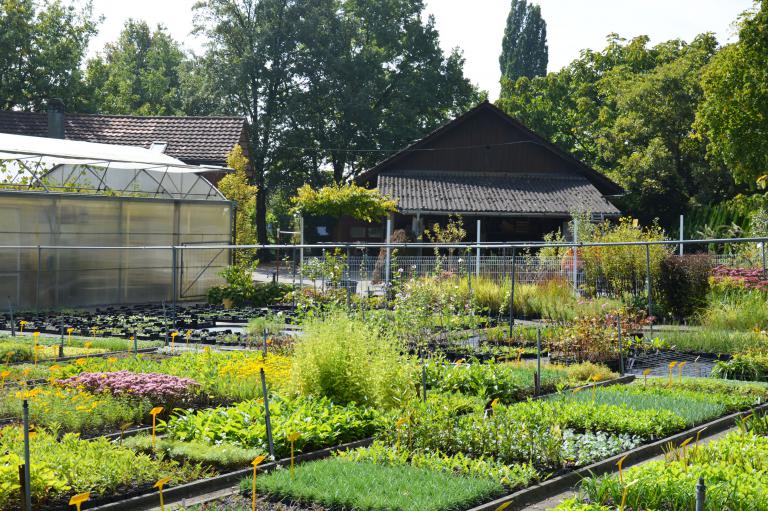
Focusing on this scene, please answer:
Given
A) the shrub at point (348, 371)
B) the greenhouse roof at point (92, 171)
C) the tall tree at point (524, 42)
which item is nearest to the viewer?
the shrub at point (348, 371)

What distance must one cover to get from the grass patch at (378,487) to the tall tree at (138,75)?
4424 centimetres

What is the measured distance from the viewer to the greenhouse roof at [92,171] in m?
23.0

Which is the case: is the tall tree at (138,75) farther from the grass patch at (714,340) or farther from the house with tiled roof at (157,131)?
the grass patch at (714,340)

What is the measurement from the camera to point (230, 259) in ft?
87.6

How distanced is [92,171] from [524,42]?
51273 millimetres

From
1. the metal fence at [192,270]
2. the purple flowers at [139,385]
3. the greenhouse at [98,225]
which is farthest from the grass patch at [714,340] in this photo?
the greenhouse at [98,225]

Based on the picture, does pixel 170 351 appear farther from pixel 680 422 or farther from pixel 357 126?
pixel 357 126

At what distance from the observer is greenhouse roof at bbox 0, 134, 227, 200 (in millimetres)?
23047

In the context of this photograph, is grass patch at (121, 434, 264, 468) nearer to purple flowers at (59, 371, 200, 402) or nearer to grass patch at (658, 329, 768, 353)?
purple flowers at (59, 371, 200, 402)

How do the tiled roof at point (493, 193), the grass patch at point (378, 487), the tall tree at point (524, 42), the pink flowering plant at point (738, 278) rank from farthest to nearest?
the tall tree at point (524, 42) → the tiled roof at point (493, 193) → the pink flowering plant at point (738, 278) → the grass patch at point (378, 487)

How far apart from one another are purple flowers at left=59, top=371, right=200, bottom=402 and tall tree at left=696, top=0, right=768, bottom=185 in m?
24.6

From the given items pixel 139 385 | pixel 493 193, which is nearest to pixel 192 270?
pixel 493 193

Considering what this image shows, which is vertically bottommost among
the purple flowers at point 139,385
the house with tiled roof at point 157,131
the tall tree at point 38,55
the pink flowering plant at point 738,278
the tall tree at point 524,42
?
the purple flowers at point 139,385

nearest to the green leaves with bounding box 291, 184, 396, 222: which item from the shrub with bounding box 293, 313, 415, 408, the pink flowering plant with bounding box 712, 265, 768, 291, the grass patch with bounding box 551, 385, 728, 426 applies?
the pink flowering plant with bounding box 712, 265, 768, 291
